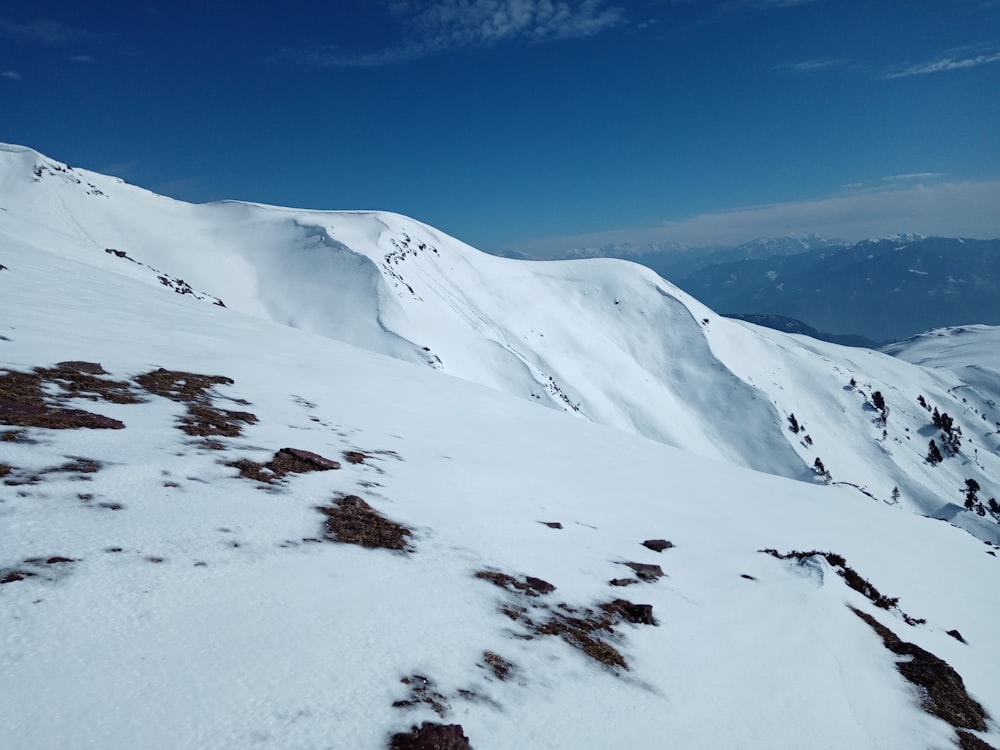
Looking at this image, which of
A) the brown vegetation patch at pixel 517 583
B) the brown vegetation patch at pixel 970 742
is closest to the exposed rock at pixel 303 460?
the brown vegetation patch at pixel 517 583

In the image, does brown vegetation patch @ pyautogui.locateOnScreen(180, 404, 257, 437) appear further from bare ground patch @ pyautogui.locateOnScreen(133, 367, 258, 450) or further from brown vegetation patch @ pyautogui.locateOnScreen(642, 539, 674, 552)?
brown vegetation patch @ pyautogui.locateOnScreen(642, 539, 674, 552)

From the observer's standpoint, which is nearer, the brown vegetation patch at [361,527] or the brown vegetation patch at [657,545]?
the brown vegetation patch at [361,527]

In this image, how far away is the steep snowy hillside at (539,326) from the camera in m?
87.8

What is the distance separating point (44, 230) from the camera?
4259 centimetres

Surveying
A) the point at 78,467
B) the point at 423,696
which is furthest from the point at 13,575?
the point at 423,696

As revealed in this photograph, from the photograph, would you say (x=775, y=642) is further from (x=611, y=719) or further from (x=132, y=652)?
(x=132, y=652)

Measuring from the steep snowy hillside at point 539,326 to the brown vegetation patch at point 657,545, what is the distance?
133ft

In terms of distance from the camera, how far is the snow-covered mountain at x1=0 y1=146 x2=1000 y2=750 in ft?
17.5

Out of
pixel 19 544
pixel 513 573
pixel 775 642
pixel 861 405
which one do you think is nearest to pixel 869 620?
pixel 775 642

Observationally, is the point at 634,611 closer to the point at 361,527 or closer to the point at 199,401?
the point at 361,527

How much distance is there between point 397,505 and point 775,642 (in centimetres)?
727

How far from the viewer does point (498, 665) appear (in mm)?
6645

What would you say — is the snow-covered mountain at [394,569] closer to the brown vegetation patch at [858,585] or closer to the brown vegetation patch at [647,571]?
the brown vegetation patch at [647,571]

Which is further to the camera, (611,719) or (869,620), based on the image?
(869,620)
